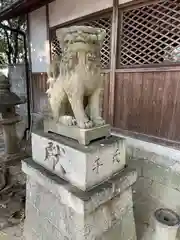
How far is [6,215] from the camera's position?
2.42 metres

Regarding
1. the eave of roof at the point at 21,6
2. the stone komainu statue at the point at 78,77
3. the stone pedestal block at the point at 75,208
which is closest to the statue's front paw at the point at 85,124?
the stone komainu statue at the point at 78,77

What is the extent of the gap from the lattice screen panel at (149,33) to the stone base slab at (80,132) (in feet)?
6.00

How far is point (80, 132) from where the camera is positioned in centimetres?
151

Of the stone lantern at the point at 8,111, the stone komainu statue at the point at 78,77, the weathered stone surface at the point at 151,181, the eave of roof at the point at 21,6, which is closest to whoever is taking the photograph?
the stone komainu statue at the point at 78,77

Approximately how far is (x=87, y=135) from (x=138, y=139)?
190 centimetres

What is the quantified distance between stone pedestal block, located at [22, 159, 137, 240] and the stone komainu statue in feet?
1.86

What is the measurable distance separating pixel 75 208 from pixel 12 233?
1.33 m

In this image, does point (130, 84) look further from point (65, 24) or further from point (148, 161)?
point (65, 24)

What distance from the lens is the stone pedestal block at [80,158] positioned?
1455mm

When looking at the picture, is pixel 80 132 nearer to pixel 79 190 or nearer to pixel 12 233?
pixel 79 190

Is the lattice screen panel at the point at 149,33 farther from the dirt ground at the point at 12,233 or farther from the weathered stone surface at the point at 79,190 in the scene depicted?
the dirt ground at the point at 12,233

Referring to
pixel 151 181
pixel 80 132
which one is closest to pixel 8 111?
pixel 80 132

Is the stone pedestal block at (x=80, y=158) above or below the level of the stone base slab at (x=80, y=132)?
below

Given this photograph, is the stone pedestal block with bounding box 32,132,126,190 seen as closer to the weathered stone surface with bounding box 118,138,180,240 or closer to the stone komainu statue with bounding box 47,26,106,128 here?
the stone komainu statue with bounding box 47,26,106,128
